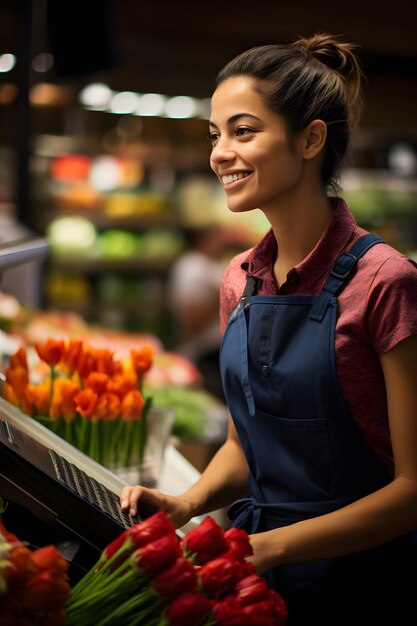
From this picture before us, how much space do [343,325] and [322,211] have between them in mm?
244

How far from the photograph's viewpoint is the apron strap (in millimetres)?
1483

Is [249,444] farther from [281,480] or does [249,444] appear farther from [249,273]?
[249,273]

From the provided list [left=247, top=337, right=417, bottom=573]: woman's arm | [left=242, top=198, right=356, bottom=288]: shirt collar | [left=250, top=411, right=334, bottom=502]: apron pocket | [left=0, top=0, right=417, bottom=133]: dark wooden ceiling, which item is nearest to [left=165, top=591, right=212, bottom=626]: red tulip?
[left=247, top=337, right=417, bottom=573]: woman's arm

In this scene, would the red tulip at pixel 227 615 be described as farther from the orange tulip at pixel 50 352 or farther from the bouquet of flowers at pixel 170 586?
the orange tulip at pixel 50 352

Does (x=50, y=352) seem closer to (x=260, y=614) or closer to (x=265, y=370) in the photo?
(x=265, y=370)

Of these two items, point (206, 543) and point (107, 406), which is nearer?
point (206, 543)

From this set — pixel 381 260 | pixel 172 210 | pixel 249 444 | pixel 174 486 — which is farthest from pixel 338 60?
pixel 172 210

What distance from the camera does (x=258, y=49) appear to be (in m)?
1.56

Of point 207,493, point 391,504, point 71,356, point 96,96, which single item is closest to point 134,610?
point 391,504

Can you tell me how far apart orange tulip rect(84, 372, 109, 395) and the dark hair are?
0.69m

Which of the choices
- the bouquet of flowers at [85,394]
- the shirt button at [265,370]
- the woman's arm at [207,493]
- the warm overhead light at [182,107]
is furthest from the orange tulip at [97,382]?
the warm overhead light at [182,107]

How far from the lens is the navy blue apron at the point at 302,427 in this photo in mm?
1479

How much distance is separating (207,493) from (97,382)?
417mm

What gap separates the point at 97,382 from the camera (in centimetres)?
197
